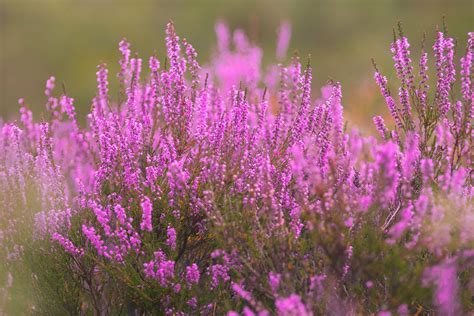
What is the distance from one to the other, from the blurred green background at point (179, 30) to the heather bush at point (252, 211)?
555 inches

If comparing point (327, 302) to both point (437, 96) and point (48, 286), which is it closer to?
point (437, 96)

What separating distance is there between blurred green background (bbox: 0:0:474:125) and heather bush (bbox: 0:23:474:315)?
46.2 ft

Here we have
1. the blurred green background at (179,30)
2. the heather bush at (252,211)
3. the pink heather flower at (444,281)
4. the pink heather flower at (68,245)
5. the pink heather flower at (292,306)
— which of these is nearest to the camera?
the pink heather flower at (292,306)

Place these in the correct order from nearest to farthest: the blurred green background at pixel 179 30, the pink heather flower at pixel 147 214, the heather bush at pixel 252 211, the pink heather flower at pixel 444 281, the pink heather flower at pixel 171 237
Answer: the pink heather flower at pixel 444 281 → the heather bush at pixel 252 211 → the pink heather flower at pixel 147 214 → the pink heather flower at pixel 171 237 → the blurred green background at pixel 179 30

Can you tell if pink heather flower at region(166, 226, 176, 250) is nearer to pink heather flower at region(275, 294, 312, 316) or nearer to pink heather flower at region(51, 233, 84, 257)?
pink heather flower at region(51, 233, 84, 257)

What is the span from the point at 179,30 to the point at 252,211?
728 inches

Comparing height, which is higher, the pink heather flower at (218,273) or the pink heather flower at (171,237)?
the pink heather flower at (171,237)

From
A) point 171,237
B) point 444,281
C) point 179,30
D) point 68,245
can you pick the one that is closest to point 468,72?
point 444,281

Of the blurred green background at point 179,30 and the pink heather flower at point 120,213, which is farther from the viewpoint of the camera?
the blurred green background at point 179,30

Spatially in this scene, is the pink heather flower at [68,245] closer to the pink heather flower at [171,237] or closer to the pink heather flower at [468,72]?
the pink heather flower at [171,237]

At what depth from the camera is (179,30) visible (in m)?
21.3

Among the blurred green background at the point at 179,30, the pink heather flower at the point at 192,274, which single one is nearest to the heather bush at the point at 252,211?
the pink heather flower at the point at 192,274

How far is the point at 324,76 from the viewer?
1933 centimetres

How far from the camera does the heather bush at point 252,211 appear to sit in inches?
125
